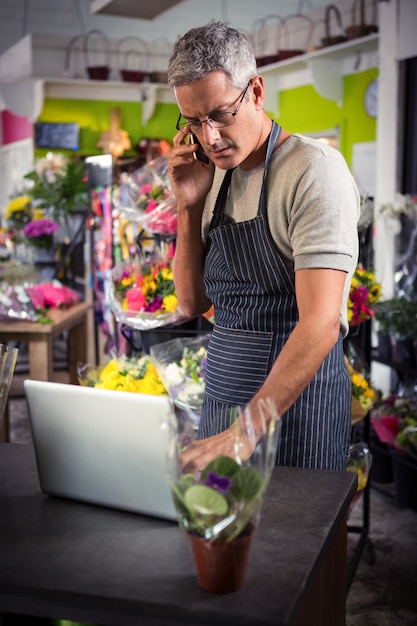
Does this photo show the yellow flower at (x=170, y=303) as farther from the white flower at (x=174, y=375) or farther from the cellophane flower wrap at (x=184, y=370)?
the white flower at (x=174, y=375)

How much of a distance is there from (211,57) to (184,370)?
144cm

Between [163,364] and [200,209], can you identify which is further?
[163,364]

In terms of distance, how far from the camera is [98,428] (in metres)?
1.47

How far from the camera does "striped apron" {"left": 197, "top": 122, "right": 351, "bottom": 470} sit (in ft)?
6.63

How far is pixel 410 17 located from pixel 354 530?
326 centimetres

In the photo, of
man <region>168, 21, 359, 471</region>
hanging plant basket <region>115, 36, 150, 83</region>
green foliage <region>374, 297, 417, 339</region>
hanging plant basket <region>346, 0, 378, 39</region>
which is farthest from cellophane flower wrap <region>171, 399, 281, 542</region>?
hanging plant basket <region>115, 36, 150, 83</region>

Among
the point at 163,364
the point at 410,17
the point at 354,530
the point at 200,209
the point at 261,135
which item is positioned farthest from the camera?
the point at 410,17

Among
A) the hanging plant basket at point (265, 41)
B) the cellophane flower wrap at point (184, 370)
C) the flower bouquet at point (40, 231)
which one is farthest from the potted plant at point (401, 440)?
the hanging plant basket at point (265, 41)

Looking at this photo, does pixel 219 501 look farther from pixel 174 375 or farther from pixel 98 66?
pixel 98 66

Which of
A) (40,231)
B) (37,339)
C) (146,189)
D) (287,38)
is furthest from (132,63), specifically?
(146,189)

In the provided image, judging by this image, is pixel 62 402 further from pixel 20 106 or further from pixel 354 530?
pixel 20 106

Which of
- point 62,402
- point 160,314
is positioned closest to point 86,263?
point 160,314

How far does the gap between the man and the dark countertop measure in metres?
0.23

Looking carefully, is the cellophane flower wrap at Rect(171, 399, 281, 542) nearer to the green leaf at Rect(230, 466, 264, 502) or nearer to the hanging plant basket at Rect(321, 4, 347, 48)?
the green leaf at Rect(230, 466, 264, 502)
